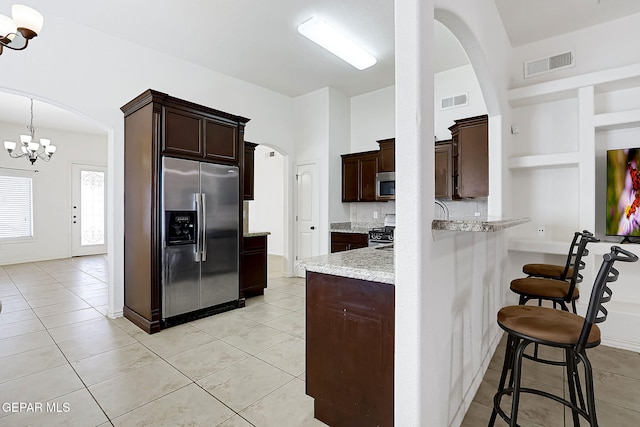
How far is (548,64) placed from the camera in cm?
352

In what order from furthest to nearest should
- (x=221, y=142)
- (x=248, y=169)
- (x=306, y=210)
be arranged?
(x=306, y=210), (x=248, y=169), (x=221, y=142)

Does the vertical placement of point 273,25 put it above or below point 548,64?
above

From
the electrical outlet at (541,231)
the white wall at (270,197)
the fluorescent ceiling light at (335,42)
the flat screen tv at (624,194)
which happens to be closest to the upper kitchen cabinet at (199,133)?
the fluorescent ceiling light at (335,42)

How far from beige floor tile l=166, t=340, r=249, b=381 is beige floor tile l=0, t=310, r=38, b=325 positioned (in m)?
2.30

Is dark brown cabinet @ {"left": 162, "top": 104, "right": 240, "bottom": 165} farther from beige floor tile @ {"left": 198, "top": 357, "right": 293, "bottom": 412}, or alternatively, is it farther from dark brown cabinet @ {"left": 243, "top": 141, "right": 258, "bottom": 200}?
beige floor tile @ {"left": 198, "top": 357, "right": 293, "bottom": 412}

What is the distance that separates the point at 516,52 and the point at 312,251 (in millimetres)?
4241

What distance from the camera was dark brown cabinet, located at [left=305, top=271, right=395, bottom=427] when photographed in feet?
4.98

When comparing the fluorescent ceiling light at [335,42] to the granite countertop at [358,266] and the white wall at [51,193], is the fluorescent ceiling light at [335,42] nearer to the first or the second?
the granite countertop at [358,266]

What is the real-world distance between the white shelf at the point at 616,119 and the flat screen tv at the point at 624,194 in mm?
260

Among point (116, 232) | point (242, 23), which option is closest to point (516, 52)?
point (242, 23)

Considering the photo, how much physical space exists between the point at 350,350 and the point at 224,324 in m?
2.21

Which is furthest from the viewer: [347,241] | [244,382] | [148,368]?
[347,241]

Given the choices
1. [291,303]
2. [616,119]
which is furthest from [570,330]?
[291,303]

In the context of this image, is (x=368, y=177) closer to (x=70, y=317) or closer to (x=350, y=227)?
(x=350, y=227)
